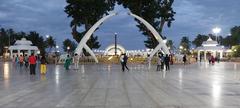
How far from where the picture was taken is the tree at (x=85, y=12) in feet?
262

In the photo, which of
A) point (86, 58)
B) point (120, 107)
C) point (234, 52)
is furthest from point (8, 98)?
point (234, 52)

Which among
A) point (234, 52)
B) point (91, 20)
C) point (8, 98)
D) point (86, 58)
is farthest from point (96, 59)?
point (8, 98)

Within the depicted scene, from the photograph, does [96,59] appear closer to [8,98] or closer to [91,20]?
[91,20]

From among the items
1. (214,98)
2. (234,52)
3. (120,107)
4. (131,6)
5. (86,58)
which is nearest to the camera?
(120,107)

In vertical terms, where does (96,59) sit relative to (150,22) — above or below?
below

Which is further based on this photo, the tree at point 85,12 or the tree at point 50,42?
the tree at point 50,42

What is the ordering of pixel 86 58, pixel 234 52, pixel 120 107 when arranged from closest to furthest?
pixel 120 107 < pixel 86 58 < pixel 234 52

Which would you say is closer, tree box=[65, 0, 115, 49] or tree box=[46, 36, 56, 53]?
tree box=[65, 0, 115, 49]

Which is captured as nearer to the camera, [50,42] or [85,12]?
[85,12]

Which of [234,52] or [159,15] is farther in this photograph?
[234,52]

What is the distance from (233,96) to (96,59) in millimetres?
57748

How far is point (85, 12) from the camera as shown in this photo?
79.8 m

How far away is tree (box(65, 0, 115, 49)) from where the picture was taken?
262 feet

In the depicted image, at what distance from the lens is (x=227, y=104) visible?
14.7m
